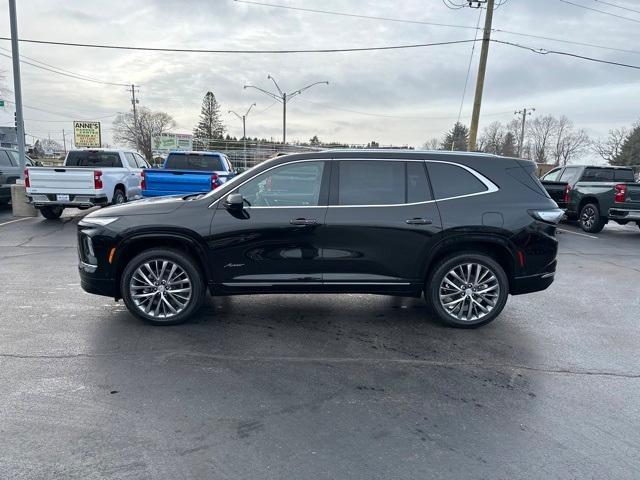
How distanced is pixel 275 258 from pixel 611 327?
395cm

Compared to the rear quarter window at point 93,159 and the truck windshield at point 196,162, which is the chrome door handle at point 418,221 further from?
the rear quarter window at point 93,159

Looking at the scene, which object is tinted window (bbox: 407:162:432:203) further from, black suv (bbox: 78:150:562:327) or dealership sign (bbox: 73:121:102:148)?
dealership sign (bbox: 73:121:102:148)

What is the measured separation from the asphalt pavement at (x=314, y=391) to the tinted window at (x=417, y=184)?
56.8 inches

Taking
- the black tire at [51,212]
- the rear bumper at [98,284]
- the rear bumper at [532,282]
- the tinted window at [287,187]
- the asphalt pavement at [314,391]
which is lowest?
the asphalt pavement at [314,391]

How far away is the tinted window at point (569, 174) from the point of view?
1422 cm

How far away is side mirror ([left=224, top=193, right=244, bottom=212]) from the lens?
448 cm


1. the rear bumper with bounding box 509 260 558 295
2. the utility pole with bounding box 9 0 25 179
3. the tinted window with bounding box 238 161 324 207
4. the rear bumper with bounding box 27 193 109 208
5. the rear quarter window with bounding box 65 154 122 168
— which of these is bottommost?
the rear bumper with bounding box 509 260 558 295

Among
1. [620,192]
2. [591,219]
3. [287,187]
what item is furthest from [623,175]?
[287,187]

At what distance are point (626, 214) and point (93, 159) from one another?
15319mm

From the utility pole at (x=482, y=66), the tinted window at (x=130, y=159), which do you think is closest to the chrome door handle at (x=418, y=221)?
the tinted window at (x=130, y=159)

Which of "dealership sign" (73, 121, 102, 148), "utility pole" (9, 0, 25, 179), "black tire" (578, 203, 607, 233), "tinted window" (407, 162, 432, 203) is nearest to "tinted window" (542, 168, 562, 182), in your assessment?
"black tire" (578, 203, 607, 233)

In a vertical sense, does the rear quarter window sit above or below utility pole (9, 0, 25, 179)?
below

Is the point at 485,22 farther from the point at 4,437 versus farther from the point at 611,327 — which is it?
the point at 4,437

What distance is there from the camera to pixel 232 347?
431 cm
